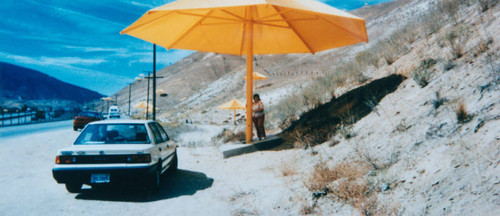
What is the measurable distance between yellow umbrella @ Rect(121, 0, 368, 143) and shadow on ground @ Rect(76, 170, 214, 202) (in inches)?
→ 125

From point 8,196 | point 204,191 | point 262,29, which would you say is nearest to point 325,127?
point 204,191

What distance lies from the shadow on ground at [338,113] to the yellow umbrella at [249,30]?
1514 mm

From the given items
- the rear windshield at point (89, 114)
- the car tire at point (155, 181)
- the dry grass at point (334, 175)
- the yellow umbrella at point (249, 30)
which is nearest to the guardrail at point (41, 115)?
the rear windshield at point (89, 114)

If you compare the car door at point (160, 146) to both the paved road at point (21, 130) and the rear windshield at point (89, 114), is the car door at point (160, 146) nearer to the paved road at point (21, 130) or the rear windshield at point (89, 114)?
the paved road at point (21, 130)

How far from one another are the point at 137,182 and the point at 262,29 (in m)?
7.22

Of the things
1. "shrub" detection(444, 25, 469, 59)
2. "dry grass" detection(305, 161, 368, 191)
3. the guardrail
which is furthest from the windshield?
the guardrail

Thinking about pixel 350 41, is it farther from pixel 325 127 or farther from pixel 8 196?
pixel 8 196

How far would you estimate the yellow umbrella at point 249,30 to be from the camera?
9365 millimetres

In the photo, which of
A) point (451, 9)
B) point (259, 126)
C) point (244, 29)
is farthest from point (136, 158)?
point (451, 9)

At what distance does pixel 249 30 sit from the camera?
9.69 meters

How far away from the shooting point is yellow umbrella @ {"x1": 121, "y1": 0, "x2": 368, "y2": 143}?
369 inches

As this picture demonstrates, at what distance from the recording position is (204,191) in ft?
20.6

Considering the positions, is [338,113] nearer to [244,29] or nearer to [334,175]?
[334,175]

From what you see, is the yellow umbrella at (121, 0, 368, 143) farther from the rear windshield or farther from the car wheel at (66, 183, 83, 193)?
the rear windshield
